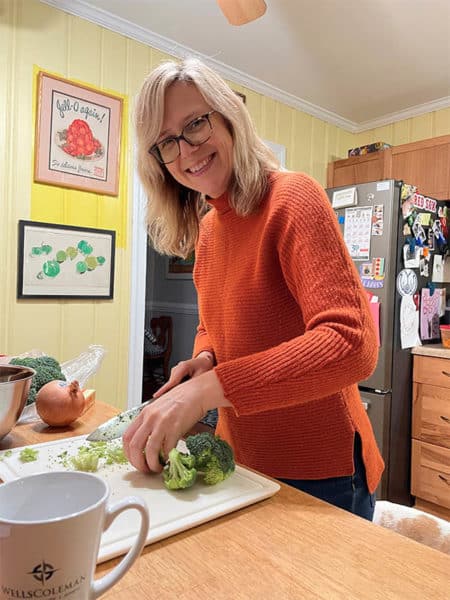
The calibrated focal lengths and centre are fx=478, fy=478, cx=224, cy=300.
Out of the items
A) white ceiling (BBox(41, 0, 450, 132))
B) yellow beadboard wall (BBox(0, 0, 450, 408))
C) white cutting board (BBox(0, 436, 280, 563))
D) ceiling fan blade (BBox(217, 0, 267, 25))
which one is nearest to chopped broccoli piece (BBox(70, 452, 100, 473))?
white cutting board (BBox(0, 436, 280, 563))

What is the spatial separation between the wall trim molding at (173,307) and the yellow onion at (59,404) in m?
2.80

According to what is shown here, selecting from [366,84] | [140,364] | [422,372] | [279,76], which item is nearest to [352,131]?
[366,84]

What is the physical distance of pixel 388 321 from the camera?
2.42 meters

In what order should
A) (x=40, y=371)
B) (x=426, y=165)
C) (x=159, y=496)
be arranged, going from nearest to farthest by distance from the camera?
(x=159, y=496)
(x=40, y=371)
(x=426, y=165)

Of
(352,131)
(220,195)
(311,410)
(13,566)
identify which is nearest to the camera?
(13,566)

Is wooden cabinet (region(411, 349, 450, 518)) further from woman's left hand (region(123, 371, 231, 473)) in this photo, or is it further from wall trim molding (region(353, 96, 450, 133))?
woman's left hand (region(123, 371, 231, 473))

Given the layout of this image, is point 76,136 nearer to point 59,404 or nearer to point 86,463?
point 59,404

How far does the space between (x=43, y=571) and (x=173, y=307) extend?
3.63 m

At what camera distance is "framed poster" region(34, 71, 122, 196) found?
2086mm

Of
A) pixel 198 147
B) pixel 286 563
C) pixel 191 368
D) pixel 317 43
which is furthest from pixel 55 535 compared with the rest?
pixel 317 43

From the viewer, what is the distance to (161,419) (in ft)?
2.13

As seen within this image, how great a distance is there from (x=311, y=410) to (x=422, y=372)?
1.86 m

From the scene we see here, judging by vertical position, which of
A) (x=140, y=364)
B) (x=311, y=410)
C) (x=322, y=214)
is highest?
(x=322, y=214)

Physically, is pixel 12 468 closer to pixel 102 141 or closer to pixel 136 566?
pixel 136 566
